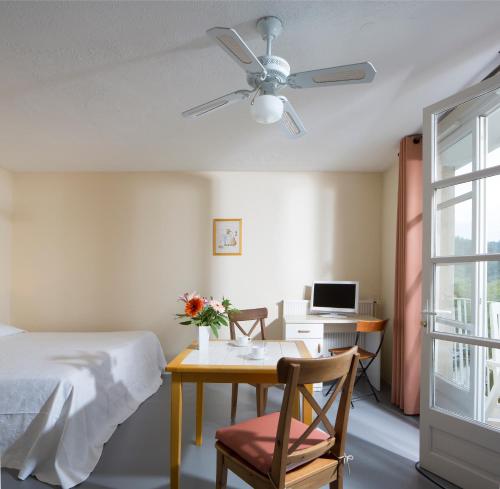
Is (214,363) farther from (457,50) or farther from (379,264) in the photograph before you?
(379,264)

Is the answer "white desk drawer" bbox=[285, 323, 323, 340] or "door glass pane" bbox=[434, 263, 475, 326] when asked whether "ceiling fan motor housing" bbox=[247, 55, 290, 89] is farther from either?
"white desk drawer" bbox=[285, 323, 323, 340]

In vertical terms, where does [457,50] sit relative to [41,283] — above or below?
above

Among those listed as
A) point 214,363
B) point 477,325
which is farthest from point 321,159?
point 214,363

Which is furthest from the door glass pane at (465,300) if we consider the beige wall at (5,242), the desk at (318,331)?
the beige wall at (5,242)

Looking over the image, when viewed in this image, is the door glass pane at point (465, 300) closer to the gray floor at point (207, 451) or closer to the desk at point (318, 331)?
the gray floor at point (207, 451)

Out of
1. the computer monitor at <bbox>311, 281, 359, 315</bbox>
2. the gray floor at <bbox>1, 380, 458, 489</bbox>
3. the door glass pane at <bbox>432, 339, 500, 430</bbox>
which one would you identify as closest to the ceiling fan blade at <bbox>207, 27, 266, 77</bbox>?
the door glass pane at <bbox>432, 339, 500, 430</bbox>

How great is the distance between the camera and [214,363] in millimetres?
1919

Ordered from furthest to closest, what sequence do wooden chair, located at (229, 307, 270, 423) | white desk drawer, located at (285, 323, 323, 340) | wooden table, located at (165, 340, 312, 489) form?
white desk drawer, located at (285, 323, 323, 340) < wooden chair, located at (229, 307, 270, 423) < wooden table, located at (165, 340, 312, 489)

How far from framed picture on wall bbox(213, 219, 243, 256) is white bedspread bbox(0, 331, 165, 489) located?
1740 mm

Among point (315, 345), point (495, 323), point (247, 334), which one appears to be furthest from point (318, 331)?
point (495, 323)

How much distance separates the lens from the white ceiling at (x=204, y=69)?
1642 mm

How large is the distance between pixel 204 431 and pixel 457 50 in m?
A: 2.92

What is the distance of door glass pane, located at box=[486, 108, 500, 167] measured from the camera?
194 centimetres

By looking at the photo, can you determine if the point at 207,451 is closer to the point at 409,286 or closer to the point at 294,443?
the point at 294,443
